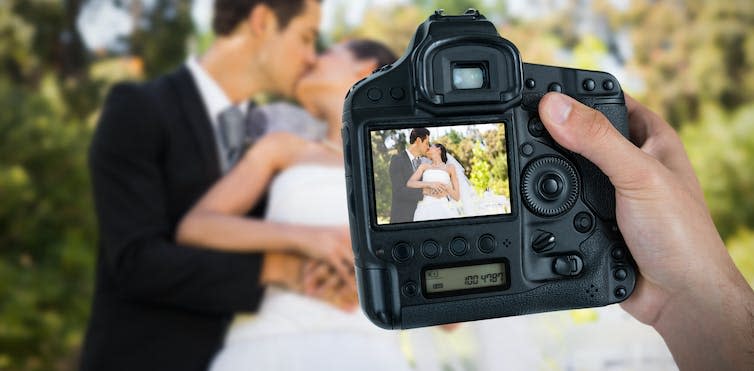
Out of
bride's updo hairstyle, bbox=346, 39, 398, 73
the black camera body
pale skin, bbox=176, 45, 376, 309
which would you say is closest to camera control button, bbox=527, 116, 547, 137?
the black camera body

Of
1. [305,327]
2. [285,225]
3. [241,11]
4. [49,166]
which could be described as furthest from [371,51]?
[49,166]

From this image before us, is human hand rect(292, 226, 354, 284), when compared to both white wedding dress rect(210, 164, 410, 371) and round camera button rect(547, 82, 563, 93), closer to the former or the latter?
white wedding dress rect(210, 164, 410, 371)

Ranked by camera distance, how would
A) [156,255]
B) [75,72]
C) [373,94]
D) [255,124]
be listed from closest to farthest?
1. [373,94]
2. [156,255]
3. [255,124]
4. [75,72]

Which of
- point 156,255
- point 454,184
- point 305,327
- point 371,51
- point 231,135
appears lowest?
point 305,327

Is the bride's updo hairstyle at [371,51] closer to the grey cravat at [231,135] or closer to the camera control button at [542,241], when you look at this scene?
the grey cravat at [231,135]

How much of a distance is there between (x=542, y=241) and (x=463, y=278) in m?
0.07

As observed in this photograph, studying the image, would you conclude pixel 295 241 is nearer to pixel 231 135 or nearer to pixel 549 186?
pixel 231 135

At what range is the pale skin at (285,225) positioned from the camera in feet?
4.16

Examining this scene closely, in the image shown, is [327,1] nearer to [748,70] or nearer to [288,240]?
[288,240]

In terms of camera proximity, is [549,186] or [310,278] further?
[310,278]

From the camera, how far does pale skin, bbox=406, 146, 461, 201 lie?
20.9 inches

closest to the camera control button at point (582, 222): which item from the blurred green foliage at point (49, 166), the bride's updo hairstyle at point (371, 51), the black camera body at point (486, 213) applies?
the black camera body at point (486, 213)

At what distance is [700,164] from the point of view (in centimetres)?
190

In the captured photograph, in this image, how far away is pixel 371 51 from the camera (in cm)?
140
